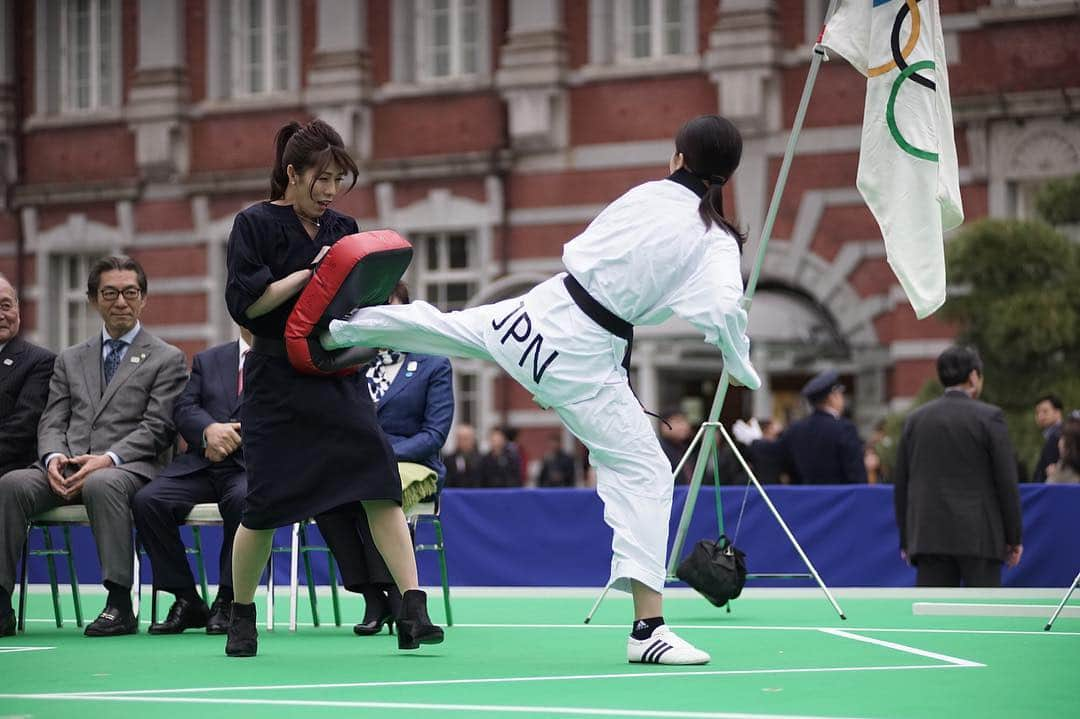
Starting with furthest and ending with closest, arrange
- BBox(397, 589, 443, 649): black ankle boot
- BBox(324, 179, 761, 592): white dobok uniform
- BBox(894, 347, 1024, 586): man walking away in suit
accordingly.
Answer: BBox(894, 347, 1024, 586): man walking away in suit < BBox(397, 589, 443, 649): black ankle boot < BBox(324, 179, 761, 592): white dobok uniform

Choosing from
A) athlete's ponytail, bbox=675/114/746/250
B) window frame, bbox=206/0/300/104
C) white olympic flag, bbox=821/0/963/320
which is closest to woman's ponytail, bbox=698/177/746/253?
athlete's ponytail, bbox=675/114/746/250

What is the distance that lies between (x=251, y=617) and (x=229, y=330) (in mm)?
18453

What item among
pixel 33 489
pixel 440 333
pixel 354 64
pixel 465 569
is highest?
pixel 354 64

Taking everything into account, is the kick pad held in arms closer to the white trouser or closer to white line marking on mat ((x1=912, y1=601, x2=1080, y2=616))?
the white trouser

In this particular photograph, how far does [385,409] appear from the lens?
9.25 meters

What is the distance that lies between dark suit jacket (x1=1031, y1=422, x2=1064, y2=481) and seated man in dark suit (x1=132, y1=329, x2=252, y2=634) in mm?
7011

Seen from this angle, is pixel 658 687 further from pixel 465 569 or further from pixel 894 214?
pixel 465 569

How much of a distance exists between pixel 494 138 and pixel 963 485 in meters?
13.4

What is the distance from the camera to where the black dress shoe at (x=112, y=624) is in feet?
27.8

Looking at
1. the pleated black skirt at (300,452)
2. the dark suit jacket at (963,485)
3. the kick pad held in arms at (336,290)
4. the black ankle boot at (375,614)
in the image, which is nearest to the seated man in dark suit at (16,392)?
the black ankle boot at (375,614)

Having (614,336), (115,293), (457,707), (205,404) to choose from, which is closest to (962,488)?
(205,404)

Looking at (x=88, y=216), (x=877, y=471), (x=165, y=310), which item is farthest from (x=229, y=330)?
(x=877, y=471)

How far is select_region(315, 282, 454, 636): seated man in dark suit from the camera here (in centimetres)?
866

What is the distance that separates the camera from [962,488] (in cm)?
1076
